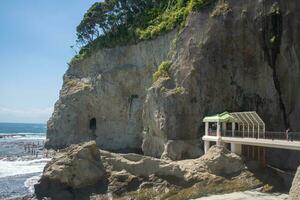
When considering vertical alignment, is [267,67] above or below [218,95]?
above

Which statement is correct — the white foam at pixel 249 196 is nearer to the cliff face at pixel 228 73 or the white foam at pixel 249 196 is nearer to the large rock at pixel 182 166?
the large rock at pixel 182 166

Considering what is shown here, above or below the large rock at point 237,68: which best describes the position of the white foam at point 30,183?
below

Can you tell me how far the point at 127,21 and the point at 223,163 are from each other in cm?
4673

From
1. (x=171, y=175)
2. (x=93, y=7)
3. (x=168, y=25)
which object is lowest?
(x=171, y=175)

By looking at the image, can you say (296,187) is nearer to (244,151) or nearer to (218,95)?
(244,151)

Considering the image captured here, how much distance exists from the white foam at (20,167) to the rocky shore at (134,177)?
23.9m

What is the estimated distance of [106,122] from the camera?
74062mm

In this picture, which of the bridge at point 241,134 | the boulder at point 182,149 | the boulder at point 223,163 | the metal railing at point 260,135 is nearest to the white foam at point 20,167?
the boulder at point 182,149

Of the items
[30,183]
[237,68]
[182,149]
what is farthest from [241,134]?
[30,183]

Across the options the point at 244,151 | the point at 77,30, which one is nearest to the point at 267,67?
the point at 244,151

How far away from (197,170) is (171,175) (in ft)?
7.24

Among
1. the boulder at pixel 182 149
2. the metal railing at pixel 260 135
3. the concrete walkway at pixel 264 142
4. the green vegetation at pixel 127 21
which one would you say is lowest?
the boulder at pixel 182 149

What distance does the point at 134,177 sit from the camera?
32812mm

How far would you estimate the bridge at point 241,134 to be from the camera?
1462 inches
